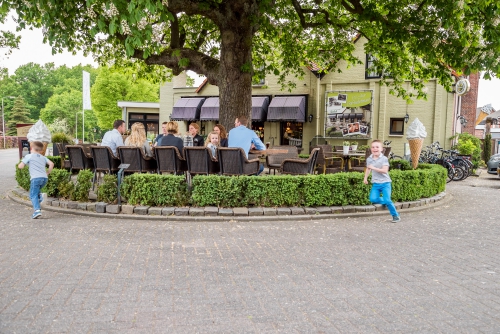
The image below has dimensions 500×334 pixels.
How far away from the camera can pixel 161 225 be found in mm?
6918

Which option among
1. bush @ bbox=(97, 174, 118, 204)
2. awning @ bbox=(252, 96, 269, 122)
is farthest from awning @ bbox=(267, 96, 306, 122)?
bush @ bbox=(97, 174, 118, 204)

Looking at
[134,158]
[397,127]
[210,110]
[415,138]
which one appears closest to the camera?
[134,158]

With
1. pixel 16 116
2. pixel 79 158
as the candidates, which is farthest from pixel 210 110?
pixel 16 116

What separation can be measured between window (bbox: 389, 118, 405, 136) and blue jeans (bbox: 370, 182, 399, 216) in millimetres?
15185

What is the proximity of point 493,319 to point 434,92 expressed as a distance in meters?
19.7

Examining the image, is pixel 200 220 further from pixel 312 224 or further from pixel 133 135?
pixel 133 135

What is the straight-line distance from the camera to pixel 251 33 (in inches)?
437

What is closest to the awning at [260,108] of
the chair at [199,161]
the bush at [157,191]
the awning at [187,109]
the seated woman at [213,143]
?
the awning at [187,109]

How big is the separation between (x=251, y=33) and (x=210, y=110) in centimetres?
1341

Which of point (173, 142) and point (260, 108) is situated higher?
point (260, 108)

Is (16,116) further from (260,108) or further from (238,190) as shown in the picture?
(238,190)

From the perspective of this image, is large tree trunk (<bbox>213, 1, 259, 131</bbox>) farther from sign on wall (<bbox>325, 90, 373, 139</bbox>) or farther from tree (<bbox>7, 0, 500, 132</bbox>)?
sign on wall (<bbox>325, 90, 373, 139</bbox>)

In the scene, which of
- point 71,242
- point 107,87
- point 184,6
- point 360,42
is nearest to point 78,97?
point 107,87

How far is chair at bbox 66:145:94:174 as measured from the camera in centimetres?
983
